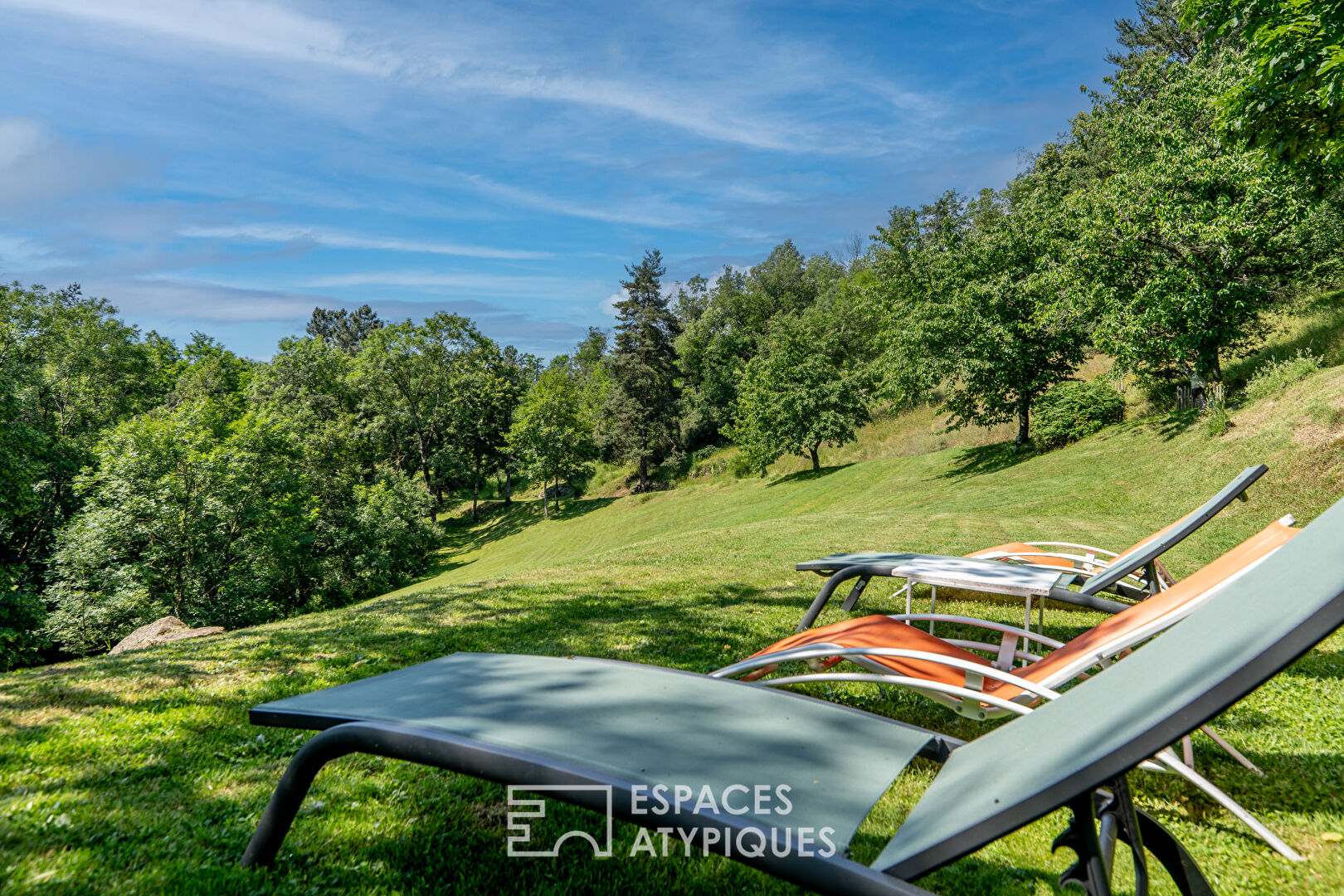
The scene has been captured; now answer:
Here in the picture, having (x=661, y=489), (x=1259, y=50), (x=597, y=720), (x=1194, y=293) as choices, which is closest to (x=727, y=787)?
(x=597, y=720)

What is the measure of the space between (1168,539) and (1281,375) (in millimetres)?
14546

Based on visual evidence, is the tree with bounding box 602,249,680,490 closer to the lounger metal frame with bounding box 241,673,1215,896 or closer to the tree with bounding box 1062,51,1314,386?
the tree with bounding box 1062,51,1314,386

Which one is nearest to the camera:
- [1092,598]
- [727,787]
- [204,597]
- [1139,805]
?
[727,787]

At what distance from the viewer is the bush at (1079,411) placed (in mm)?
18984

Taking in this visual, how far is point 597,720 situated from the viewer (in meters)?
1.84

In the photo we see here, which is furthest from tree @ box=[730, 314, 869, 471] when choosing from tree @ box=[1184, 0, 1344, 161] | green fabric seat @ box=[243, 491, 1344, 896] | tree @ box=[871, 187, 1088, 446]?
green fabric seat @ box=[243, 491, 1344, 896]

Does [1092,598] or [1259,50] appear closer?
[1092,598]

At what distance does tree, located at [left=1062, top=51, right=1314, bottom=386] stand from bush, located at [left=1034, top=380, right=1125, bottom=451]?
6.80ft

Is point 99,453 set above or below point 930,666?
above

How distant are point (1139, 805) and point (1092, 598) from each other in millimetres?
1378

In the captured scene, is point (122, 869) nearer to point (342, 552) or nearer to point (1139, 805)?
point (1139, 805)

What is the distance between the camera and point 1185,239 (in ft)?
49.7

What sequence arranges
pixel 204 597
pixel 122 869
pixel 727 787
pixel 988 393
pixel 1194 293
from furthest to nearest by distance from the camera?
pixel 988 393
pixel 204 597
pixel 1194 293
pixel 122 869
pixel 727 787

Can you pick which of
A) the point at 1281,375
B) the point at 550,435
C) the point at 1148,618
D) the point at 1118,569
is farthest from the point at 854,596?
the point at 550,435
